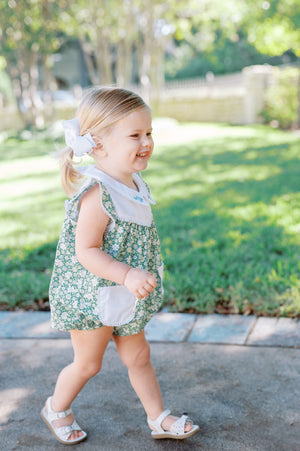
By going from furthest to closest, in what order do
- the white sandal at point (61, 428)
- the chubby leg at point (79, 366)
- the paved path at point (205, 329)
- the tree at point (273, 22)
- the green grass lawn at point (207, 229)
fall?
the tree at point (273, 22), the green grass lawn at point (207, 229), the paved path at point (205, 329), the white sandal at point (61, 428), the chubby leg at point (79, 366)

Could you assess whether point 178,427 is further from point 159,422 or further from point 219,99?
point 219,99

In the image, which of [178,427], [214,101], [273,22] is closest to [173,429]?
[178,427]

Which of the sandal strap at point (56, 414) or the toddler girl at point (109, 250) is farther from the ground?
the toddler girl at point (109, 250)

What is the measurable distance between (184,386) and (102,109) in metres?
1.39

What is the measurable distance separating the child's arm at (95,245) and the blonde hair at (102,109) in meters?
0.21

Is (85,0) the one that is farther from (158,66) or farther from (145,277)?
(145,277)

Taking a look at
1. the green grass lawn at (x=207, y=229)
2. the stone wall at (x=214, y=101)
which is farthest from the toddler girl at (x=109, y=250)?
the stone wall at (x=214, y=101)

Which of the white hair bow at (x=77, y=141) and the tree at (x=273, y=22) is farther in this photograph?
the tree at (x=273, y=22)

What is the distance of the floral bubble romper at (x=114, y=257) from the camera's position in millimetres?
1864

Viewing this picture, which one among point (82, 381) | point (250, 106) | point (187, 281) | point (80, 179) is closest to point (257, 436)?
point (82, 381)

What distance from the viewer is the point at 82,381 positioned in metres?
2.07

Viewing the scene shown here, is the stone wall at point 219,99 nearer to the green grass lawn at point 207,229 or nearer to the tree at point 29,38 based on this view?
the tree at point 29,38

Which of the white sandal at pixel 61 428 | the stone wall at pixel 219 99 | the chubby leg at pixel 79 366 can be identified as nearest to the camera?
the chubby leg at pixel 79 366

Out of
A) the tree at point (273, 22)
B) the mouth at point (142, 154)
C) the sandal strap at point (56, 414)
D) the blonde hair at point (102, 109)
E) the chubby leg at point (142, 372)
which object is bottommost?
the sandal strap at point (56, 414)
